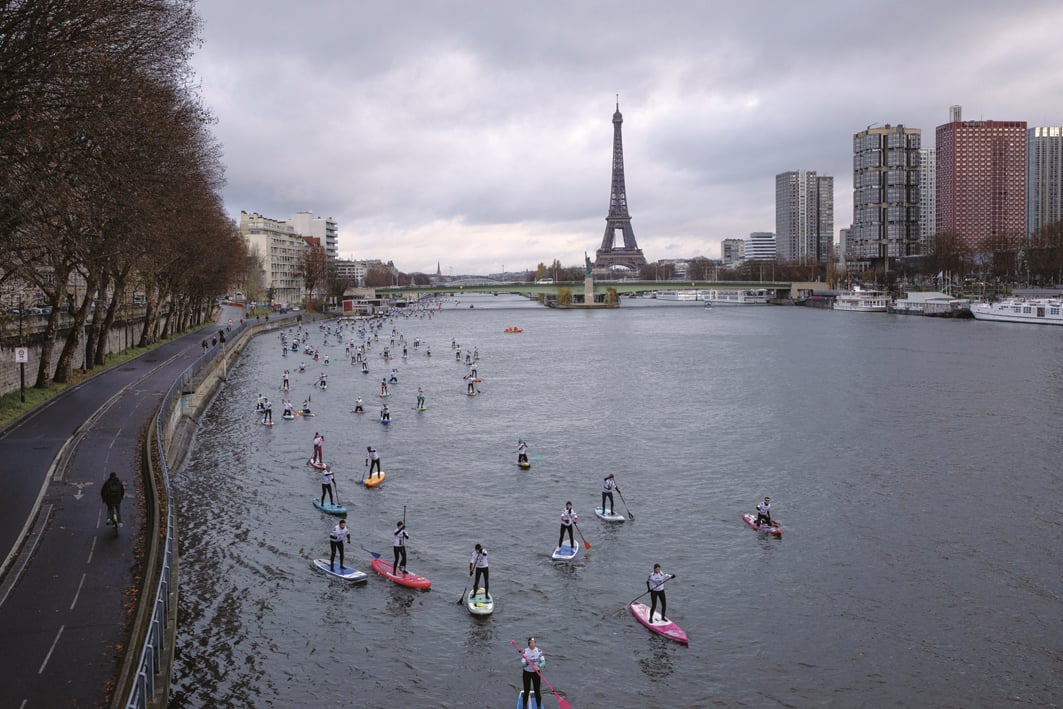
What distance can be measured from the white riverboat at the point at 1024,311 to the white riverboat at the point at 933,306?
14.5ft

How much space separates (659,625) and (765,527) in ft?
33.2

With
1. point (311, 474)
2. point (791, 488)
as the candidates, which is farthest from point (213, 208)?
point (791, 488)

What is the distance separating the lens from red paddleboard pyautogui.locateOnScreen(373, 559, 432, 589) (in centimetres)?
2631

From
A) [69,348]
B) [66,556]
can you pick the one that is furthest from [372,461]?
[69,348]

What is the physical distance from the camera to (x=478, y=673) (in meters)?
21.4

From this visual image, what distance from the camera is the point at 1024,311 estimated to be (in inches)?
5605

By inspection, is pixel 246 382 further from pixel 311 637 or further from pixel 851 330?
pixel 851 330

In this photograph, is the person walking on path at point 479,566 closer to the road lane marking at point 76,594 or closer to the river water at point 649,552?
the river water at point 649,552

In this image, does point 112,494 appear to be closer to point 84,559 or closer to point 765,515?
point 84,559

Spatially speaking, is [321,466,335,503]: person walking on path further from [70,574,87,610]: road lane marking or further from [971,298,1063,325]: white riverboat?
[971,298,1063,325]: white riverboat

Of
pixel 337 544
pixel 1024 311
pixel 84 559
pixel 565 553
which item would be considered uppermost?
pixel 1024 311

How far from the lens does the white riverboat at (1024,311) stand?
13538 cm

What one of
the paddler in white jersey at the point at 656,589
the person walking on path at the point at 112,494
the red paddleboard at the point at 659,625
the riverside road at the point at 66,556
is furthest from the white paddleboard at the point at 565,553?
the person walking on path at the point at 112,494

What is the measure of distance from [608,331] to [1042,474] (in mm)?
104502
